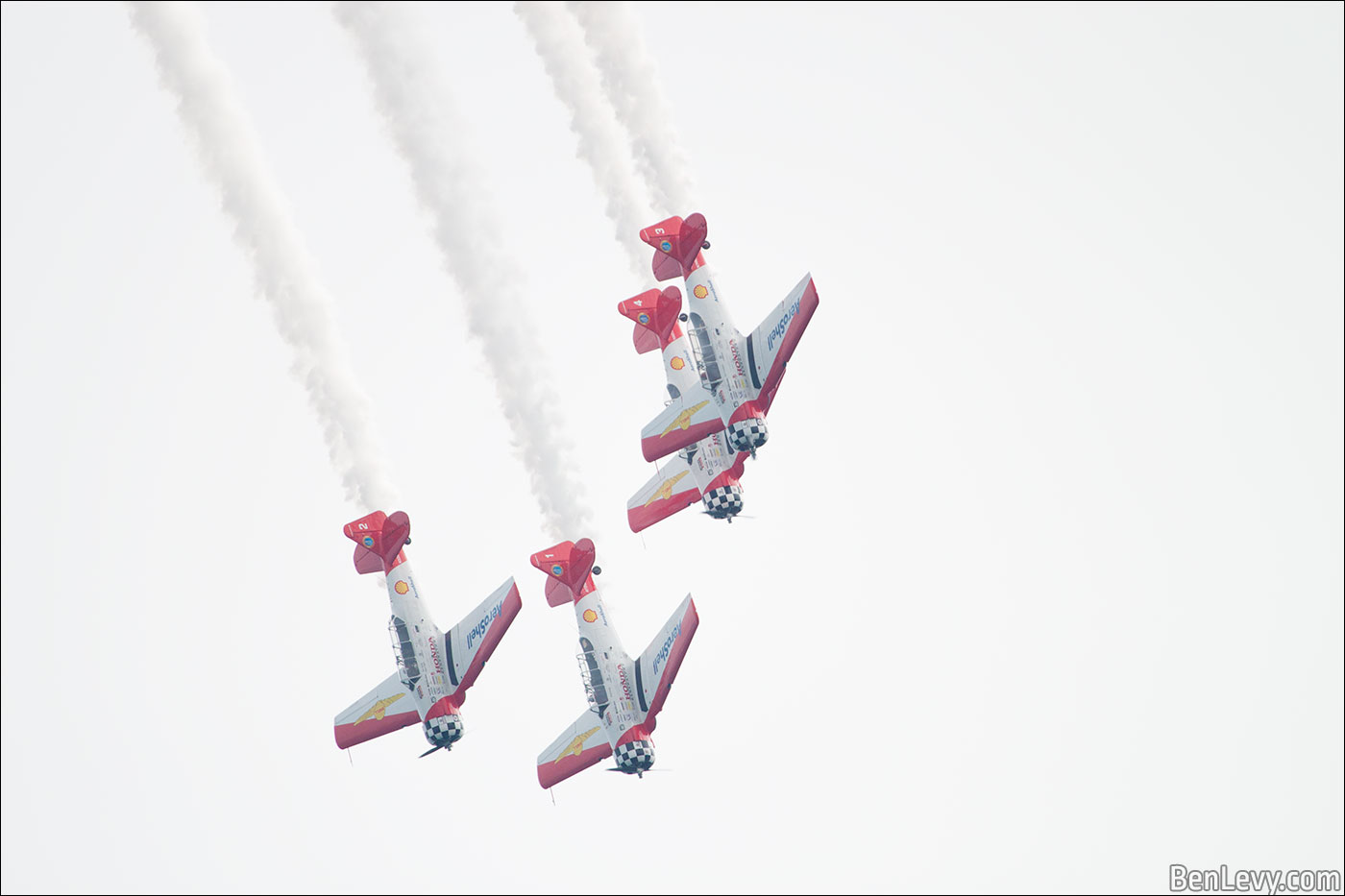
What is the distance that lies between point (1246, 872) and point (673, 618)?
168ft

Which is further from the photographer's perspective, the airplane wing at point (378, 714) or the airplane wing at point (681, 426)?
the airplane wing at point (378, 714)

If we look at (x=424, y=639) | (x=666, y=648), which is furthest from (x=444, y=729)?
(x=666, y=648)

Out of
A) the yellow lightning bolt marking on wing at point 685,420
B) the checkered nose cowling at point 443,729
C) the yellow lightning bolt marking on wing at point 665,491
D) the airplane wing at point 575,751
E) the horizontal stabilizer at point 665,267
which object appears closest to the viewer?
the horizontal stabilizer at point 665,267

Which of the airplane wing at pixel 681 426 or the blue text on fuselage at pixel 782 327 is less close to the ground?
the blue text on fuselage at pixel 782 327

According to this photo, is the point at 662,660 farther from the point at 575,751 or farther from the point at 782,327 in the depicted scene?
the point at 782,327

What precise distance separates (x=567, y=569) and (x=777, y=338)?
966 centimetres

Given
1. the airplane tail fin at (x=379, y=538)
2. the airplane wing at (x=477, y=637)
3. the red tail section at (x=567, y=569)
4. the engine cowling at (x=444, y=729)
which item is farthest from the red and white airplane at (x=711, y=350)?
the engine cowling at (x=444, y=729)

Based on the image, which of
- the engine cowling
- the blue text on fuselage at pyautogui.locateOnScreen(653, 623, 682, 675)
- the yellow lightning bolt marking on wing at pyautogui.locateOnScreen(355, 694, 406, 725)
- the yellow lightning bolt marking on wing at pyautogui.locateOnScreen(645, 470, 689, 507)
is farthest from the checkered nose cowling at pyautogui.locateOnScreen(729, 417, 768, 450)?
the yellow lightning bolt marking on wing at pyautogui.locateOnScreen(355, 694, 406, 725)

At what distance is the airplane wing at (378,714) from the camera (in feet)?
218

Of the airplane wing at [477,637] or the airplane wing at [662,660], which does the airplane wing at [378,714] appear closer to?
the airplane wing at [477,637]

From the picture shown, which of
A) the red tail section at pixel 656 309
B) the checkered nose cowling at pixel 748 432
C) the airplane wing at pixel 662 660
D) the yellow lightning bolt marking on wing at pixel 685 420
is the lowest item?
the airplane wing at pixel 662 660

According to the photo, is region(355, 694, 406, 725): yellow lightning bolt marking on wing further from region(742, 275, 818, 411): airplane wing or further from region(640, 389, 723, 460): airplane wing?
region(742, 275, 818, 411): airplane wing

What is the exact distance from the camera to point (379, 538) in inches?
2495

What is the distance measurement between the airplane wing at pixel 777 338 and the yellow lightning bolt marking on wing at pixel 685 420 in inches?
75.6
